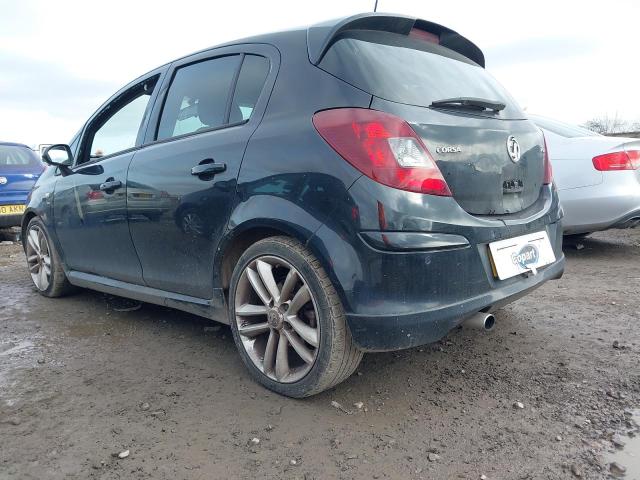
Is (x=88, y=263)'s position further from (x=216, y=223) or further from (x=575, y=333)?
(x=575, y=333)

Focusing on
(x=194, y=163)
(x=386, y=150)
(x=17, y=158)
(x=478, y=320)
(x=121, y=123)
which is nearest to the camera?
(x=386, y=150)

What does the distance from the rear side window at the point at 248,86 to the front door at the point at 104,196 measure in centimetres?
89

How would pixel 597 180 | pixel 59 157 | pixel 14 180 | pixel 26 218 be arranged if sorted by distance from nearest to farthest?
pixel 59 157 < pixel 26 218 < pixel 597 180 < pixel 14 180

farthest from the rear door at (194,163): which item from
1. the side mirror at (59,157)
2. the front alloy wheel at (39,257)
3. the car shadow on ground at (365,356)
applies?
→ the front alloy wheel at (39,257)

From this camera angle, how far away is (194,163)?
2607 mm

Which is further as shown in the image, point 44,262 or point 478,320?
point 44,262

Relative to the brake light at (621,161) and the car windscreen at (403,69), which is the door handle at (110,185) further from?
the brake light at (621,161)

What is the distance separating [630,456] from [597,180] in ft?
11.5

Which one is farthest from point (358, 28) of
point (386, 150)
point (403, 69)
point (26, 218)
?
point (26, 218)

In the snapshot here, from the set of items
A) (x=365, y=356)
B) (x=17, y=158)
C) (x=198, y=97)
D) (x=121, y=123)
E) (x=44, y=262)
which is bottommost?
(x=365, y=356)

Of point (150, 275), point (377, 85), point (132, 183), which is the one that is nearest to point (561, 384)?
point (377, 85)

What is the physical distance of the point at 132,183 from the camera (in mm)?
3012

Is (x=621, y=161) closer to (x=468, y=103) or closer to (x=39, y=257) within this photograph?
(x=468, y=103)

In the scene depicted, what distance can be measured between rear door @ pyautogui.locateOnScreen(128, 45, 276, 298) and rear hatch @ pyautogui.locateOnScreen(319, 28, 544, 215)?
0.49m
